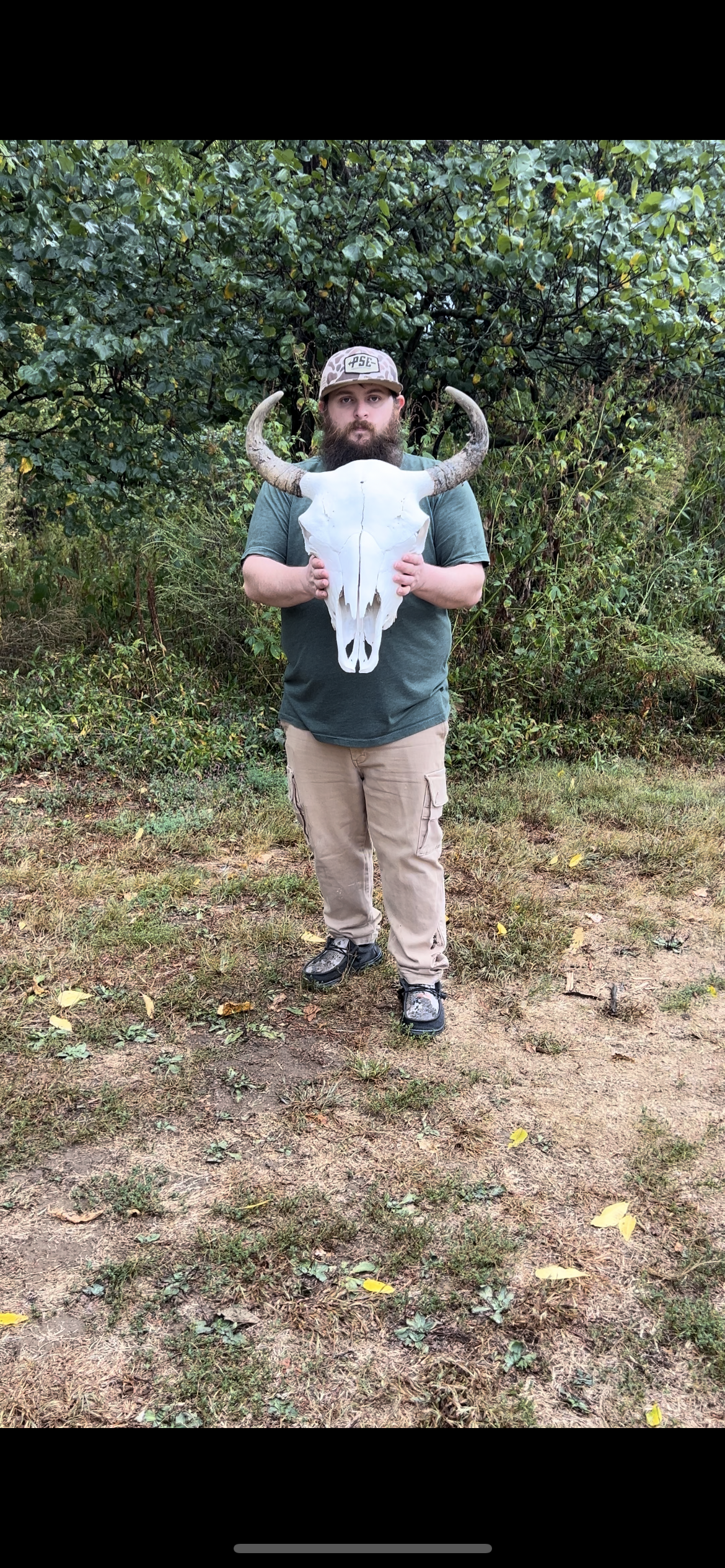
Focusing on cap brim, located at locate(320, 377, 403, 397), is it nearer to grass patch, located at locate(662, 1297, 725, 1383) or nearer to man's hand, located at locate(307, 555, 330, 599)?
man's hand, located at locate(307, 555, 330, 599)

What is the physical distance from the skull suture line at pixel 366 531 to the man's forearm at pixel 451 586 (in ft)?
0.27

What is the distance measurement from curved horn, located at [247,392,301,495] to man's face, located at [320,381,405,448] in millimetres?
201

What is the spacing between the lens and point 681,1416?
7.12 feet

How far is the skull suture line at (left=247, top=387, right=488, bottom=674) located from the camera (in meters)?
2.99

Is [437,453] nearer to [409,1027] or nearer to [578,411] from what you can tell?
[578,411]

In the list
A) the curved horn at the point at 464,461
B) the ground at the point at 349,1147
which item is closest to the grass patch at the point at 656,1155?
the ground at the point at 349,1147

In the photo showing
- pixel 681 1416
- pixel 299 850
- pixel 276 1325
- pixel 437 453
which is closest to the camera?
pixel 681 1416

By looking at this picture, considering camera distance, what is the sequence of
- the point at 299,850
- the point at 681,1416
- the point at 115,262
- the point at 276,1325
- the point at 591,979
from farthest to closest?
the point at 115,262
the point at 299,850
the point at 591,979
the point at 276,1325
the point at 681,1416

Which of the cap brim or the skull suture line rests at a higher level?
the cap brim

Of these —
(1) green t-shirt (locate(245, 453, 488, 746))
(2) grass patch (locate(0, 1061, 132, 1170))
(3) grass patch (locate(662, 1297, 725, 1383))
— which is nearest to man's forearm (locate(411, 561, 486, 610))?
(1) green t-shirt (locate(245, 453, 488, 746))

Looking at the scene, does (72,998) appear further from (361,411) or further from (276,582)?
(361,411)

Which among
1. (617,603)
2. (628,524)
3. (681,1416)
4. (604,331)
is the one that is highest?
(604,331)

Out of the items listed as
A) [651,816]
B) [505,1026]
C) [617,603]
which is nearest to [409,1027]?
[505,1026]

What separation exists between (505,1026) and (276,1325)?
5.01 ft
